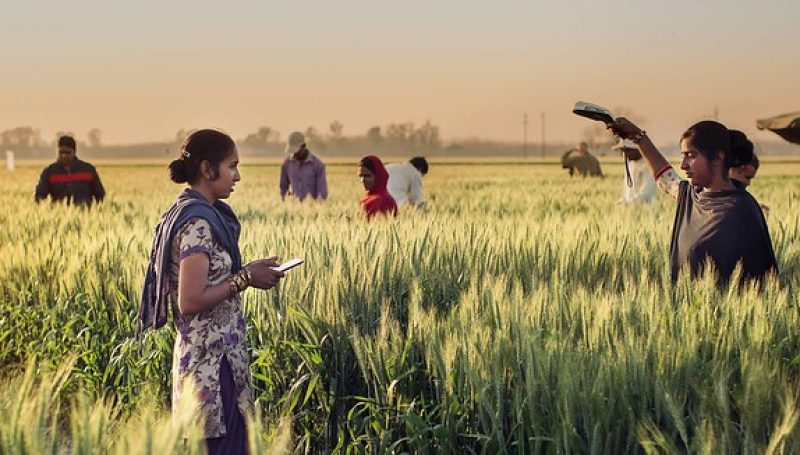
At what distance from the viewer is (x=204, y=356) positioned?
3311 millimetres

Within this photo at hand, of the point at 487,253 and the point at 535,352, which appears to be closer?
the point at 535,352

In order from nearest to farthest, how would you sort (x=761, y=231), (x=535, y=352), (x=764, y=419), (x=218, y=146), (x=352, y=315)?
(x=764, y=419) → (x=535, y=352) → (x=218, y=146) → (x=352, y=315) → (x=761, y=231)

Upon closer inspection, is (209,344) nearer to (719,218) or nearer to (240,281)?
(240,281)

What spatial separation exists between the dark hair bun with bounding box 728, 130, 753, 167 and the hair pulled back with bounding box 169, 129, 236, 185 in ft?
7.58

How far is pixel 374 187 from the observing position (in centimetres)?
787

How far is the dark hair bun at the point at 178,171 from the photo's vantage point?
3388mm

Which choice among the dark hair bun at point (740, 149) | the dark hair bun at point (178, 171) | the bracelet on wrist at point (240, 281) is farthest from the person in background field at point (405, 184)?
the bracelet on wrist at point (240, 281)

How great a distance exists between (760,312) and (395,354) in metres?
1.18

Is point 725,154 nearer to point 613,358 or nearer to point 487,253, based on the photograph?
point 487,253

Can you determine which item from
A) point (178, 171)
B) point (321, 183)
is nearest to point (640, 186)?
point (321, 183)

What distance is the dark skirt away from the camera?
334 cm

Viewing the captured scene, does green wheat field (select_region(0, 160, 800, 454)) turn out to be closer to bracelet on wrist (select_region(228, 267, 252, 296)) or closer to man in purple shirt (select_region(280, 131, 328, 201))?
bracelet on wrist (select_region(228, 267, 252, 296))

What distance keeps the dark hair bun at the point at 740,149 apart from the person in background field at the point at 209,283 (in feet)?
7.50

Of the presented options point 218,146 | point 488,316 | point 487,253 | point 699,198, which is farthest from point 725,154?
point 218,146
